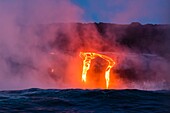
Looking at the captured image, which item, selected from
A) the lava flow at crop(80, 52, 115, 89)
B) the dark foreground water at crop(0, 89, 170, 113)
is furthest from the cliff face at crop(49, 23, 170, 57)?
the dark foreground water at crop(0, 89, 170, 113)

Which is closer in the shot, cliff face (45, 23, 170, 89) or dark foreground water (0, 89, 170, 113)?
dark foreground water (0, 89, 170, 113)

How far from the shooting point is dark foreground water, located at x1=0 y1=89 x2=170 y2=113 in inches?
393

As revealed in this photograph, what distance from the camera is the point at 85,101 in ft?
35.8

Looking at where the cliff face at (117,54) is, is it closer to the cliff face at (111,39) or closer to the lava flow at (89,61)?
the cliff face at (111,39)

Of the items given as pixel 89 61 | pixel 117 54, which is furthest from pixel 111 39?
pixel 89 61

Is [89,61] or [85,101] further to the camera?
[89,61]

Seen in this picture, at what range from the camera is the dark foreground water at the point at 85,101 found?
9.99 m

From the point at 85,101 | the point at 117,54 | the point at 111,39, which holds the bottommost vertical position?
the point at 85,101

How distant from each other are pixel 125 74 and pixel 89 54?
209cm

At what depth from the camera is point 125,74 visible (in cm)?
2152

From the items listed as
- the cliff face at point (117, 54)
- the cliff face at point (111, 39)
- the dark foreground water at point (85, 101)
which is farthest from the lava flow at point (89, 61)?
the dark foreground water at point (85, 101)

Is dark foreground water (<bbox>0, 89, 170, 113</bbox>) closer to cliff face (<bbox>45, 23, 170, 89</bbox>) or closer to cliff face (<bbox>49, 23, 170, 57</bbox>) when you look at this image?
cliff face (<bbox>45, 23, 170, 89</bbox>)

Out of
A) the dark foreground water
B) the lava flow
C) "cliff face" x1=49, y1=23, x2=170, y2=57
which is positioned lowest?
the dark foreground water

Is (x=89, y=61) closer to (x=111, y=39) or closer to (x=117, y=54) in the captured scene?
(x=117, y=54)
